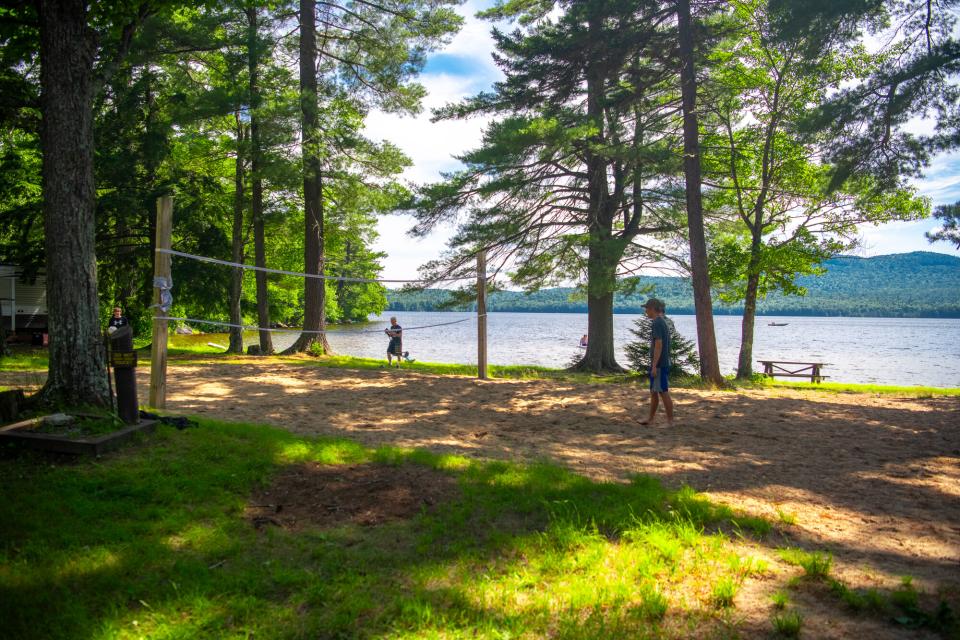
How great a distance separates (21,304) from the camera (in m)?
20.3

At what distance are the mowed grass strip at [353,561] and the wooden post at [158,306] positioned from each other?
2516 mm

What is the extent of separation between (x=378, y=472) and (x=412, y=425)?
2344 mm

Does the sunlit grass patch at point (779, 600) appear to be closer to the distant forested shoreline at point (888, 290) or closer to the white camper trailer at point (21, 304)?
the white camper trailer at point (21, 304)

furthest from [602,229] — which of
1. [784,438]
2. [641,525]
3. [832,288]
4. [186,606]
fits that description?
[832,288]

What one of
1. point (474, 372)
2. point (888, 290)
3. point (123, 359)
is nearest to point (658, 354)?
point (123, 359)

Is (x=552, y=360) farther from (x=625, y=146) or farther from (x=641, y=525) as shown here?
(x=641, y=525)

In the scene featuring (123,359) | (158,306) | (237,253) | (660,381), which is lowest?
(660,381)

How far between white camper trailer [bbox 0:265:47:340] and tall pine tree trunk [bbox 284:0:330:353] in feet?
32.8

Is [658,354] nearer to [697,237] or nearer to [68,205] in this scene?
[697,237]

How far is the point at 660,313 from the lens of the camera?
25.2 feet

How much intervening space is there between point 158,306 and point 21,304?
18.3 metres

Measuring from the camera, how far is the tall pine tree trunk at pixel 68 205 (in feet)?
18.5

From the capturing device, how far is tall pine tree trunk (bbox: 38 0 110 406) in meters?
5.64

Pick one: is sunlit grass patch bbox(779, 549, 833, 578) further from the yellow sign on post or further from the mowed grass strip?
the yellow sign on post
